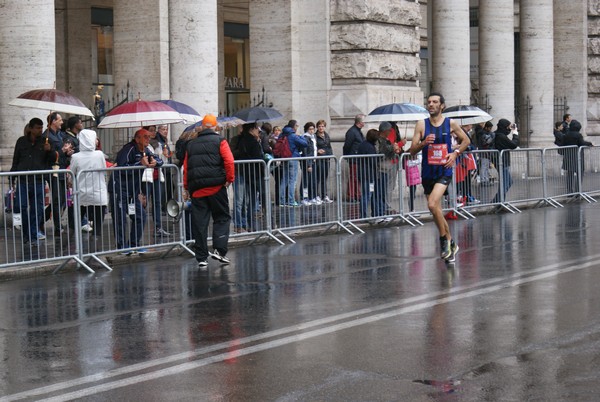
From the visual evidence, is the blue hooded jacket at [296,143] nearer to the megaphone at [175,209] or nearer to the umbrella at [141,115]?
the umbrella at [141,115]

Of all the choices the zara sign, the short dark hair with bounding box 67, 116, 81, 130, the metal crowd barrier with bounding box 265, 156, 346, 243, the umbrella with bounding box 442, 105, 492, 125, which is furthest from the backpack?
the zara sign

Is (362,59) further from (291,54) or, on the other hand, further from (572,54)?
(572,54)

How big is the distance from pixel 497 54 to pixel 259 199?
15.3m

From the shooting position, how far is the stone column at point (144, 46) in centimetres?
2209

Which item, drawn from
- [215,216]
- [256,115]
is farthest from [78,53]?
[215,216]

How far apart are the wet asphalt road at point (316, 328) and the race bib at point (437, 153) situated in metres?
1.14

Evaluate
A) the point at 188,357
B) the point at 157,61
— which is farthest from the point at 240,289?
the point at 157,61

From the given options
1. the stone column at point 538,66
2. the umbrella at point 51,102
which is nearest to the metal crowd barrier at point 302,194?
the umbrella at point 51,102

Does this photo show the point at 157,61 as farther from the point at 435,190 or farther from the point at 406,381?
the point at 406,381

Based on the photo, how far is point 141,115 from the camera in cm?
1706

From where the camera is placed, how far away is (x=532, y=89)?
33625mm

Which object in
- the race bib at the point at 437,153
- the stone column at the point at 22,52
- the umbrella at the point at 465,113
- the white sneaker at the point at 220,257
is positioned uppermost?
the stone column at the point at 22,52

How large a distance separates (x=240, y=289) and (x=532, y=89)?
73.5 ft

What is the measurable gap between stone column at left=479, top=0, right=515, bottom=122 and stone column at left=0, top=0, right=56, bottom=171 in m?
14.9
